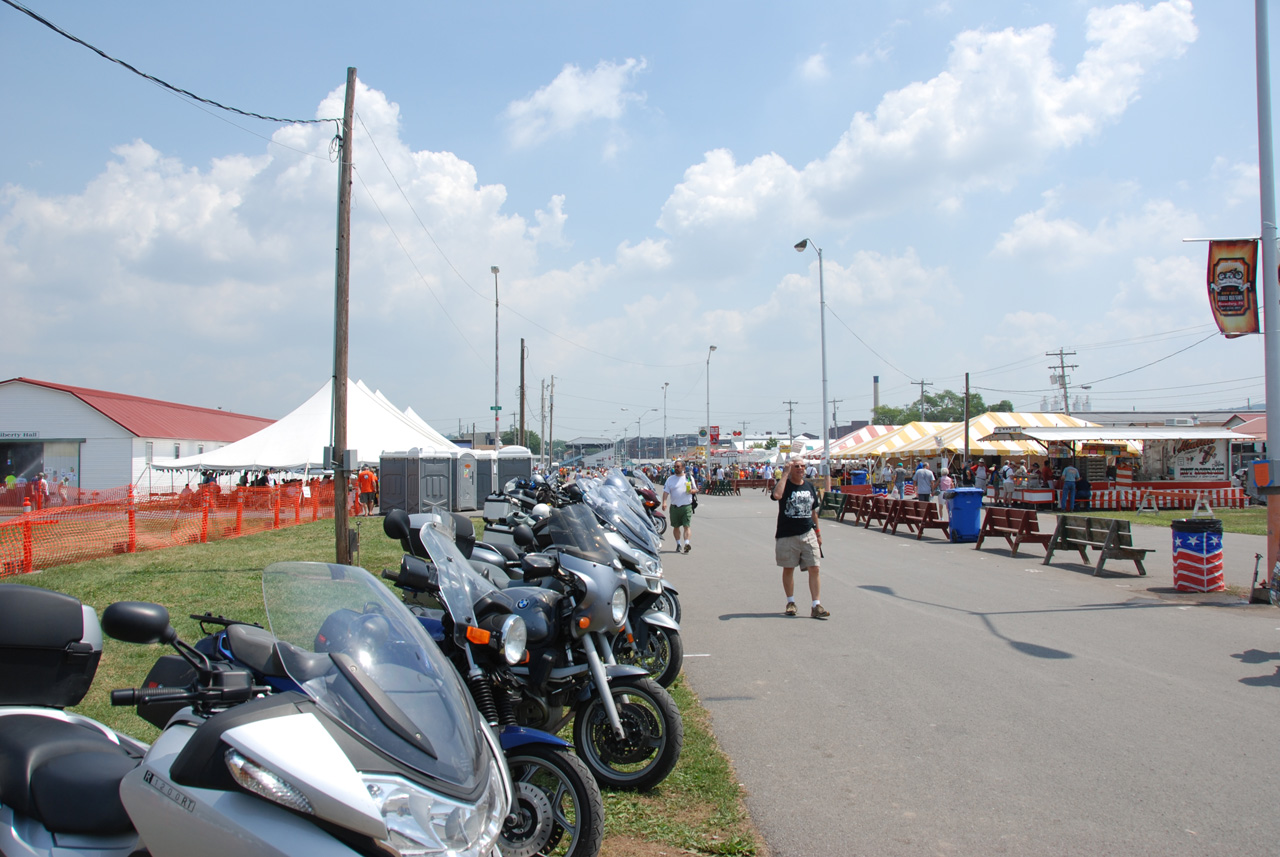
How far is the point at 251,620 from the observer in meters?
8.48

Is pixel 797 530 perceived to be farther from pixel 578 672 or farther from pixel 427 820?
pixel 427 820

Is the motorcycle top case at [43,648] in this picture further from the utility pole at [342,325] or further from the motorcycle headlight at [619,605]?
the utility pole at [342,325]

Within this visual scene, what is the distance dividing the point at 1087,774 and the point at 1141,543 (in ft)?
50.7

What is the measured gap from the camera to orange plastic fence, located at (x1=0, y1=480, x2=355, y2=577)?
12.5m

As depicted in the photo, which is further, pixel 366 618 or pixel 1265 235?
pixel 1265 235

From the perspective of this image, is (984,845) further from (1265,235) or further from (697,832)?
(1265,235)

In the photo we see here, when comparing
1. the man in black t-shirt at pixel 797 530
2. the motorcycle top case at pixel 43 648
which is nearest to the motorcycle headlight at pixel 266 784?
the motorcycle top case at pixel 43 648

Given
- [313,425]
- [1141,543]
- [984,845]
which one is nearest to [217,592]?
[984,845]

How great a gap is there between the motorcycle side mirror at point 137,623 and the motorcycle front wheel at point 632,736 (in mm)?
2293

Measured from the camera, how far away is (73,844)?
226 centimetres

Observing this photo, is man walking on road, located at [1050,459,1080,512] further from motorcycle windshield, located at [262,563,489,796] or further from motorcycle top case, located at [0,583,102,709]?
motorcycle top case, located at [0,583,102,709]

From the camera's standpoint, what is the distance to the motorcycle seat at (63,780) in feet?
7.45

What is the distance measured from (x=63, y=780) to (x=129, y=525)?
49.3 ft

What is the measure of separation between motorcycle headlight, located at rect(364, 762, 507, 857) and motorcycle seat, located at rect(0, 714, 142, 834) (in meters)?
0.81
